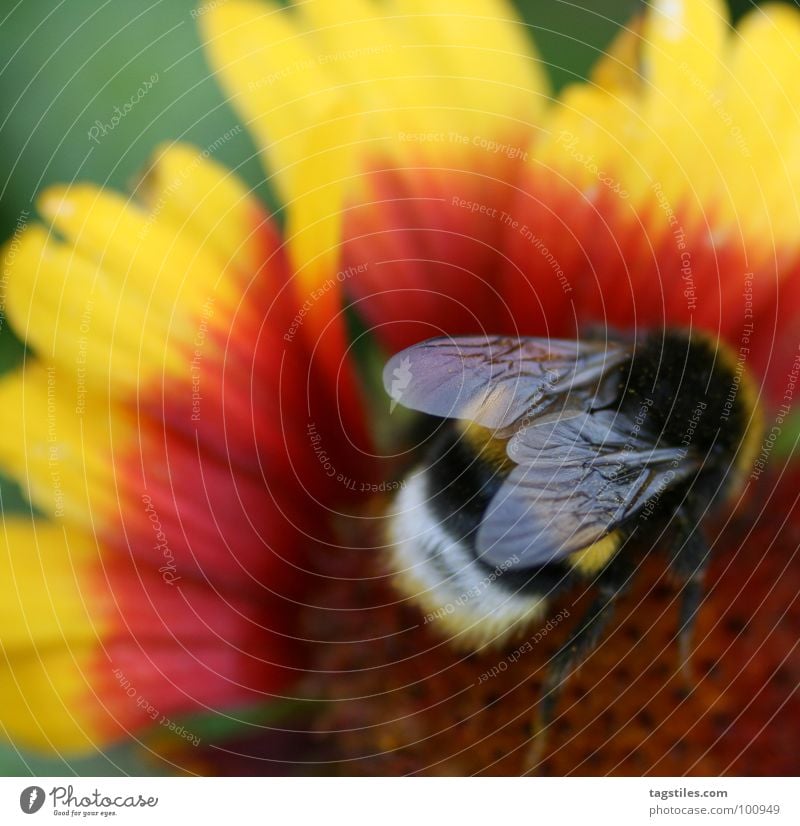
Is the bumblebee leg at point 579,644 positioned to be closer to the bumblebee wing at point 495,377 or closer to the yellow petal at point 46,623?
the bumblebee wing at point 495,377

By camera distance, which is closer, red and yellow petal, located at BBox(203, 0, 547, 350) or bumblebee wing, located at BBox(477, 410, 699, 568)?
bumblebee wing, located at BBox(477, 410, 699, 568)

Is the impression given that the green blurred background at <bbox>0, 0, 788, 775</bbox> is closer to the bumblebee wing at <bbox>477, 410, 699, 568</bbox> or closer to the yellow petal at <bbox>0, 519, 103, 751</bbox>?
the yellow petal at <bbox>0, 519, 103, 751</bbox>

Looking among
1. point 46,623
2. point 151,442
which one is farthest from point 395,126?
point 46,623

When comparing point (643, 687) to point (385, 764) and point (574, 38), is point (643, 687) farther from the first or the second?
point (574, 38)

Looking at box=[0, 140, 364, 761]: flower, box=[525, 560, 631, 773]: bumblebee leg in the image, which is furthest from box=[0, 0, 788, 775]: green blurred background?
box=[525, 560, 631, 773]: bumblebee leg

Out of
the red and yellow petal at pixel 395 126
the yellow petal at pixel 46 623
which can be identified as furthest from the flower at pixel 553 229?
the yellow petal at pixel 46 623

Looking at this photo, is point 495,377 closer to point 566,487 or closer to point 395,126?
point 566,487
